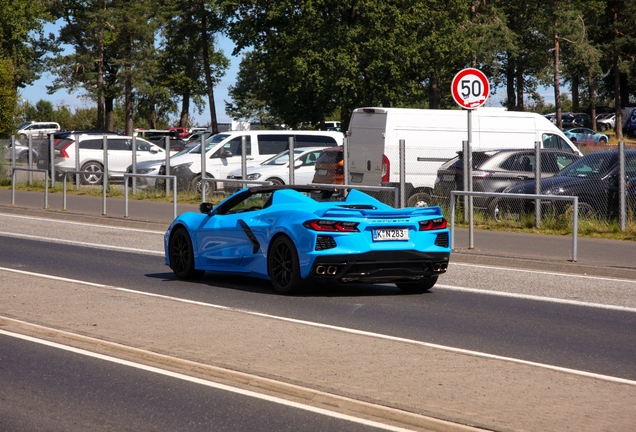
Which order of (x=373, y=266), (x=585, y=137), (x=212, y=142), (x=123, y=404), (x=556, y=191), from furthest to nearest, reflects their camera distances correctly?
(x=585, y=137), (x=212, y=142), (x=556, y=191), (x=373, y=266), (x=123, y=404)

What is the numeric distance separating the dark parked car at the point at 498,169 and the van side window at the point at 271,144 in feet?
26.5

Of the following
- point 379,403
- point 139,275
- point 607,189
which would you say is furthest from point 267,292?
point 607,189

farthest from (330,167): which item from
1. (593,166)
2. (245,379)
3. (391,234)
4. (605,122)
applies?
(605,122)

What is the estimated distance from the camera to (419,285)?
9.71 meters

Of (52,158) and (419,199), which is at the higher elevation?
(52,158)

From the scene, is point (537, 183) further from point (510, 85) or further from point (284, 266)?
point (510, 85)

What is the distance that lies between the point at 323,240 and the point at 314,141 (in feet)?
55.1

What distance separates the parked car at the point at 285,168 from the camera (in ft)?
71.6

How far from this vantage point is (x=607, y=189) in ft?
50.4

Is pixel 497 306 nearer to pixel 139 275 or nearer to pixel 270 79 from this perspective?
pixel 139 275

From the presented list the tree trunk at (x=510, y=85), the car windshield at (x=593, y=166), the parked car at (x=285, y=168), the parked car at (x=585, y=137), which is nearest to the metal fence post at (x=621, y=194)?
the car windshield at (x=593, y=166)

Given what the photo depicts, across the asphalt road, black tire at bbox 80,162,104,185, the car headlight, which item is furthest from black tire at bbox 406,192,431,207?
black tire at bbox 80,162,104,185

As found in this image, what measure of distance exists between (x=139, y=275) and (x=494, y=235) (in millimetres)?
7197

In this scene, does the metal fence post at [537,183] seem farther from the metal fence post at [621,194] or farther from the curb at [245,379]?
the curb at [245,379]
